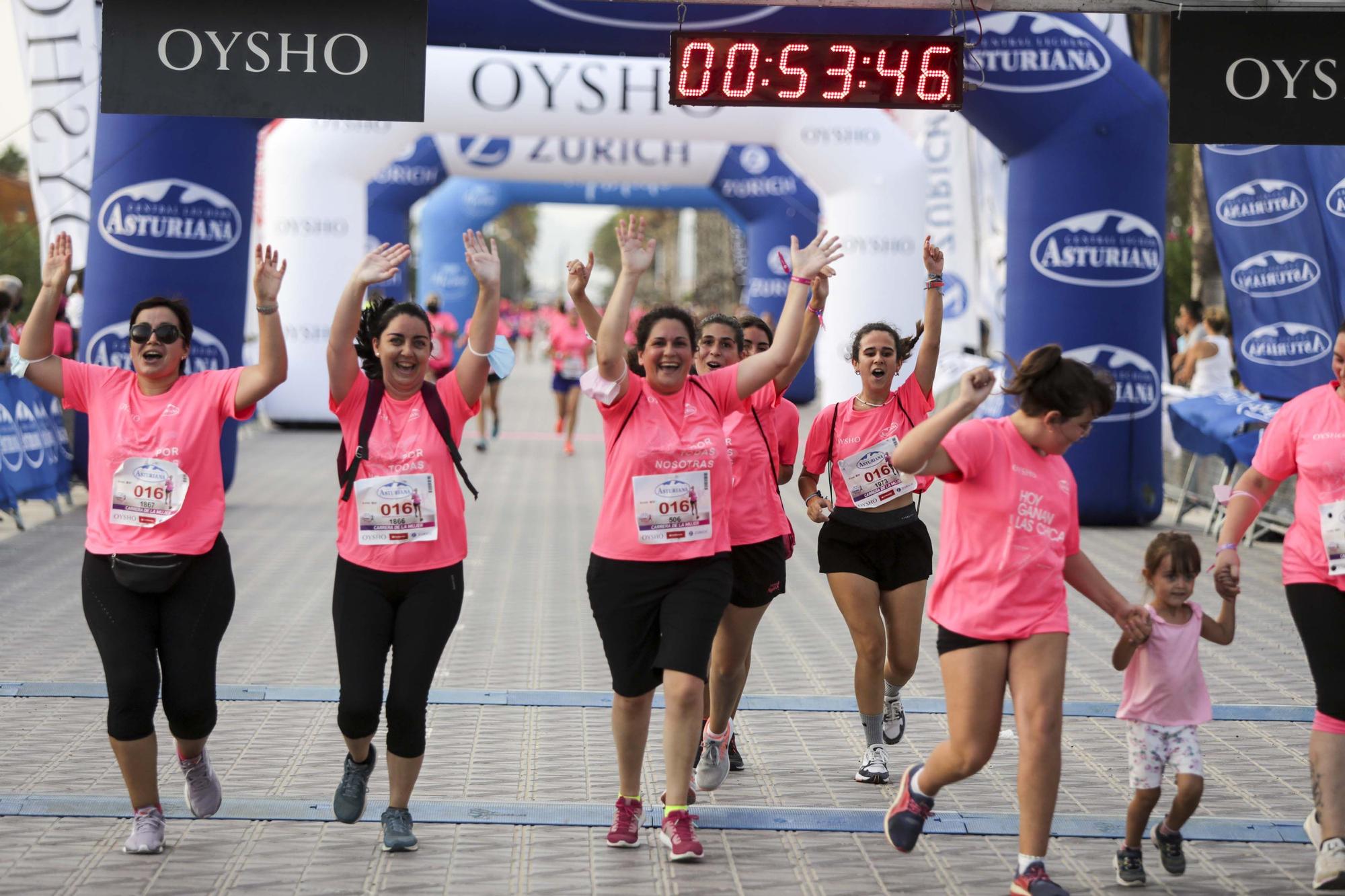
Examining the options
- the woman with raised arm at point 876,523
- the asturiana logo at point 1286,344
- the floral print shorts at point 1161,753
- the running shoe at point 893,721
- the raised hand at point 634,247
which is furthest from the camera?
the asturiana logo at point 1286,344

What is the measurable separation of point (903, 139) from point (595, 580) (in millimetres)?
16126

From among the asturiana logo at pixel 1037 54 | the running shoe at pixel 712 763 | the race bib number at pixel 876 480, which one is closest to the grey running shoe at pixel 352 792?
the running shoe at pixel 712 763

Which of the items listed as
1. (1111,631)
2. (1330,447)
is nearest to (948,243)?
(1111,631)

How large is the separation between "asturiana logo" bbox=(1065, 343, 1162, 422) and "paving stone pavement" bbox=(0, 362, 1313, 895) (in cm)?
209

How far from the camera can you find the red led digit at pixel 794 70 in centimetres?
746

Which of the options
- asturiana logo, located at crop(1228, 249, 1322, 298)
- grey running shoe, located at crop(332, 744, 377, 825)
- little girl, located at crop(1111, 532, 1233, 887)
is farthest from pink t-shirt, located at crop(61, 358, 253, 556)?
asturiana logo, located at crop(1228, 249, 1322, 298)

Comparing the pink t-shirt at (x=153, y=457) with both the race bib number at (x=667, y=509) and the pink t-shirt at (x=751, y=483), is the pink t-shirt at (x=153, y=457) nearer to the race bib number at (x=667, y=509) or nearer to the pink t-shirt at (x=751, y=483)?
the race bib number at (x=667, y=509)

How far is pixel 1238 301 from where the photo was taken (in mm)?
12773

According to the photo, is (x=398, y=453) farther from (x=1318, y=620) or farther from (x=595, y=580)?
(x=1318, y=620)

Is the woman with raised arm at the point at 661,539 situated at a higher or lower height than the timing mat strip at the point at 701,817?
higher

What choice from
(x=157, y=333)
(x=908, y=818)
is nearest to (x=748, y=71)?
(x=157, y=333)

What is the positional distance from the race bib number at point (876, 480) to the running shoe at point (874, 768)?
91 centimetres

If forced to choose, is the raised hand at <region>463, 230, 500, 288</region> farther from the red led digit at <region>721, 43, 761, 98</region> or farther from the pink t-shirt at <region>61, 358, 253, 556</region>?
the red led digit at <region>721, 43, 761, 98</region>

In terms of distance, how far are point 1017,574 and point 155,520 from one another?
100.0 inches
